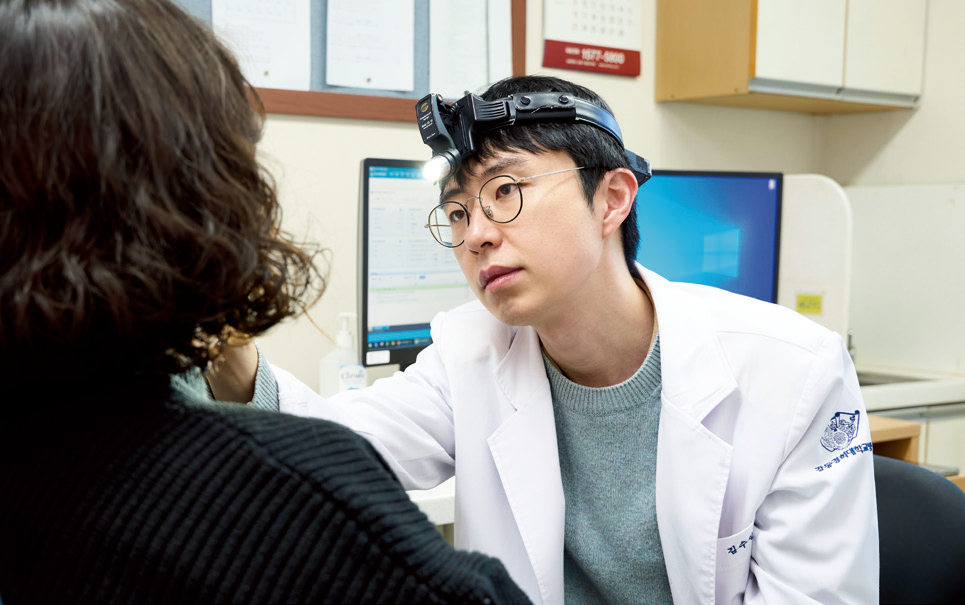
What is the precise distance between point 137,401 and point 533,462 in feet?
2.28

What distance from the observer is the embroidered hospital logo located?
101cm

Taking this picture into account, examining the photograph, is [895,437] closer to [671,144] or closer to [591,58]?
[671,144]

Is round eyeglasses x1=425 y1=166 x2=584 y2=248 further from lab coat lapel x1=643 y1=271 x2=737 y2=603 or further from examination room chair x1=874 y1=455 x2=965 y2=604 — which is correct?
examination room chair x1=874 y1=455 x2=965 y2=604

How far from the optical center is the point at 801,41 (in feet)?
7.80

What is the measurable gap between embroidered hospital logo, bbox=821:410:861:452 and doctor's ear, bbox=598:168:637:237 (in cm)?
38

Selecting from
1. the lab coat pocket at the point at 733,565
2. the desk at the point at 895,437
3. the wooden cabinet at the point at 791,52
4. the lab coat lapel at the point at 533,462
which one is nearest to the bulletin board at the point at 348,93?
the wooden cabinet at the point at 791,52

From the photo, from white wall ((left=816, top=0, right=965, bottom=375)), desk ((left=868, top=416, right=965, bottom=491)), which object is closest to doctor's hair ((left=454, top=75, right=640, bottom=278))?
desk ((left=868, top=416, right=965, bottom=491))

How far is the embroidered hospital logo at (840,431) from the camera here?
3.32 feet

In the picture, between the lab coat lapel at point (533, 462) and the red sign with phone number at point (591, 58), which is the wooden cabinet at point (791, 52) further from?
the lab coat lapel at point (533, 462)

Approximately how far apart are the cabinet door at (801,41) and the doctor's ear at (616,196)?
4.47 ft

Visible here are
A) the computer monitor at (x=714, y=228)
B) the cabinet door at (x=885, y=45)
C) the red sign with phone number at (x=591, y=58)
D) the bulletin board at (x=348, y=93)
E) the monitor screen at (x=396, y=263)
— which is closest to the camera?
the monitor screen at (x=396, y=263)

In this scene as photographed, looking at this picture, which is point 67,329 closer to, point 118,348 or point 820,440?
point 118,348

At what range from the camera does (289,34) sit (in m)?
1.97

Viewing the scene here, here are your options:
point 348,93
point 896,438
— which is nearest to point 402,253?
point 348,93
